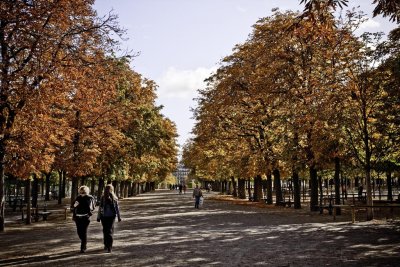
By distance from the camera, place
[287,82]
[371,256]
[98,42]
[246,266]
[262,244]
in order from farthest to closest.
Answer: [287,82], [98,42], [262,244], [371,256], [246,266]

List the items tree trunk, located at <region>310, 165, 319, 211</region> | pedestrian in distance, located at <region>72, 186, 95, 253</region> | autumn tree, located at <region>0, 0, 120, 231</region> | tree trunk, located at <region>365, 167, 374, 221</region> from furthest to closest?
tree trunk, located at <region>310, 165, 319, 211</region> → tree trunk, located at <region>365, 167, 374, 221</region> → autumn tree, located at <region>0, 0, 120, 231</region> → pedestrian in distance, located at <region>72, 186, 95, 253</region>

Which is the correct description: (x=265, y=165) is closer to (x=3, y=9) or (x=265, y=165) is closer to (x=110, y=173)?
(x=110, y=173)

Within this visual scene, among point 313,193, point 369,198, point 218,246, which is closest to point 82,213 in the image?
point 218,246

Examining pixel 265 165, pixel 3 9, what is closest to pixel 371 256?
pixel 3 9

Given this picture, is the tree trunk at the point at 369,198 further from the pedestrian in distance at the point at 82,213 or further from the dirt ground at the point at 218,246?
the pedestrian in distance at the point at 82,213

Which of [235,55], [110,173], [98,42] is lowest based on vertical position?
[110,173]

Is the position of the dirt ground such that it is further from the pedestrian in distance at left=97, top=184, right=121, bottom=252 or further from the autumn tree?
the autumn tree

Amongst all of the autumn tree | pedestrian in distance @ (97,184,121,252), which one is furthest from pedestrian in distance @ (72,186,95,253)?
the autumn tree

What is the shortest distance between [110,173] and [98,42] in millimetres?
17203

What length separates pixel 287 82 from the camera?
26219mm

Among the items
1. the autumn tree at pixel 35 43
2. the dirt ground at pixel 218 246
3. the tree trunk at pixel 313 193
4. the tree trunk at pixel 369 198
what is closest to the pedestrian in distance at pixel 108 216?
the dirt ground at pixel 218 246

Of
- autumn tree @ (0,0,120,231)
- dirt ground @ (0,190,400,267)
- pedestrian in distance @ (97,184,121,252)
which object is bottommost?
dirt ground @ (0,190,400,267)

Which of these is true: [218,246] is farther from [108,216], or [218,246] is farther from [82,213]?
[82,213]

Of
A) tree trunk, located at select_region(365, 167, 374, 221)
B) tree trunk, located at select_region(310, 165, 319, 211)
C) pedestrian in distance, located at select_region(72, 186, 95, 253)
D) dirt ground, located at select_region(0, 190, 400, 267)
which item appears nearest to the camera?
dirt ground, located at select_region(0, 190, 400, 267)
